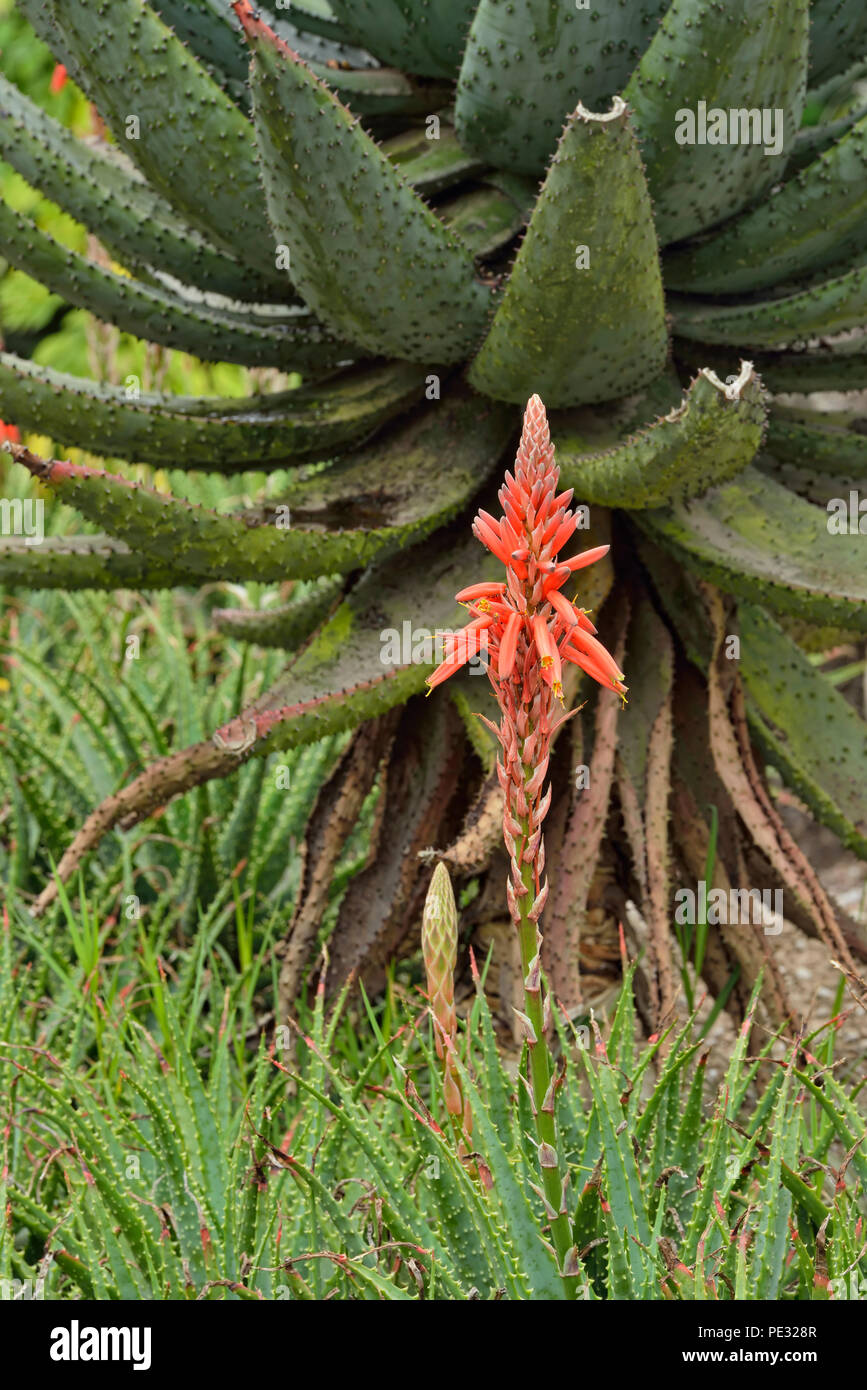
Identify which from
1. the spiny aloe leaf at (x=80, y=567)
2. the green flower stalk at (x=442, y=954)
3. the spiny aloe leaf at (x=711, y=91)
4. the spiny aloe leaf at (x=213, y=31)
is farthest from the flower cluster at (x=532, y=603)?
the spiny aloe leaf at (x=213, y=31)

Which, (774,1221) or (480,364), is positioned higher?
(480,364)

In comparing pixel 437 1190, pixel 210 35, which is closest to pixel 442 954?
pixel 437 1190

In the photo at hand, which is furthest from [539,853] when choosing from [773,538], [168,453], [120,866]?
[120,866]

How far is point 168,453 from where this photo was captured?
7.06ft

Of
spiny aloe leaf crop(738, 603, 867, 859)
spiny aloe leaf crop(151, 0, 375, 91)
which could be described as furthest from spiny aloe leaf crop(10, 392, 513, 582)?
spiny aloe leaf crop(151, 0, 375, 91)

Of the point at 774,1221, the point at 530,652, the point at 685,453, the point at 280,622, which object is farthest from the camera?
the point at 280,622

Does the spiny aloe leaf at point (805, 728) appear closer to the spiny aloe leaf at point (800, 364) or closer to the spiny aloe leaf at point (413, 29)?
the spiny aloe leaf at point (800, 364)

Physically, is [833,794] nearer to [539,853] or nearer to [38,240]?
[539,853]

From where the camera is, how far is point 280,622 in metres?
2.63

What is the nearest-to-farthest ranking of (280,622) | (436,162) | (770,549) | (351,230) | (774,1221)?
(774,1221)
(351,230)
(770,549)
(436,162)
(280,622)

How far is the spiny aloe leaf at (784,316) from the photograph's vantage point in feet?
6.56

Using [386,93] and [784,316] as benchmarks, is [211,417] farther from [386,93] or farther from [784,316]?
[784,316]

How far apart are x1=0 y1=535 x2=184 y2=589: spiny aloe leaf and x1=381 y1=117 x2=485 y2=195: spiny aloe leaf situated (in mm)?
779

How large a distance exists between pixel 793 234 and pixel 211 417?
3.35 ft
